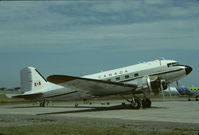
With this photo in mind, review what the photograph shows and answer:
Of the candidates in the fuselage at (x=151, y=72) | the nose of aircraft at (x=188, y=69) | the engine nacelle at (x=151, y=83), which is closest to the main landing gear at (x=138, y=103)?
the fuselage at (x=151, y=72)

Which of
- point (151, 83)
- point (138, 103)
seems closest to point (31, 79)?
point (138, 103)

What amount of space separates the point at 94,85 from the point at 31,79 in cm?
1068

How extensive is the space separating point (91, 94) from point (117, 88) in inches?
118

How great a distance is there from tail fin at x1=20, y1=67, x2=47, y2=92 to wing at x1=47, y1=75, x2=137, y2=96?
7787 millimetres

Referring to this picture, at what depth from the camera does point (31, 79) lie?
3425 centimetres

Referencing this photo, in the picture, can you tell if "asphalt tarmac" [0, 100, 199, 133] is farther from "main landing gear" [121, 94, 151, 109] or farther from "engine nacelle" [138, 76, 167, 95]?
"engine nacelle" [138, 76, 167, 95]

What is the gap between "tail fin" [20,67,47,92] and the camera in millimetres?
33875

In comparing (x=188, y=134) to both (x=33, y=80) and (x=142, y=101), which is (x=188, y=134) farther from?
(x=33, y=80)

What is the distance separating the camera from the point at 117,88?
88.4 feet

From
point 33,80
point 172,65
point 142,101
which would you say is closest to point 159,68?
point 172,65

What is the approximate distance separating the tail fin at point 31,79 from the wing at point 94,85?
7.79 metres

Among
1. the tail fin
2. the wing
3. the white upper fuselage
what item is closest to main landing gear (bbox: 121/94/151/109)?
the wing

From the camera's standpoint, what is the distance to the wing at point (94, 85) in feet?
81.0

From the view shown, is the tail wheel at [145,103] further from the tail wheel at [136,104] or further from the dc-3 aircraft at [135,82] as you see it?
the tail wheel at [136,104]
